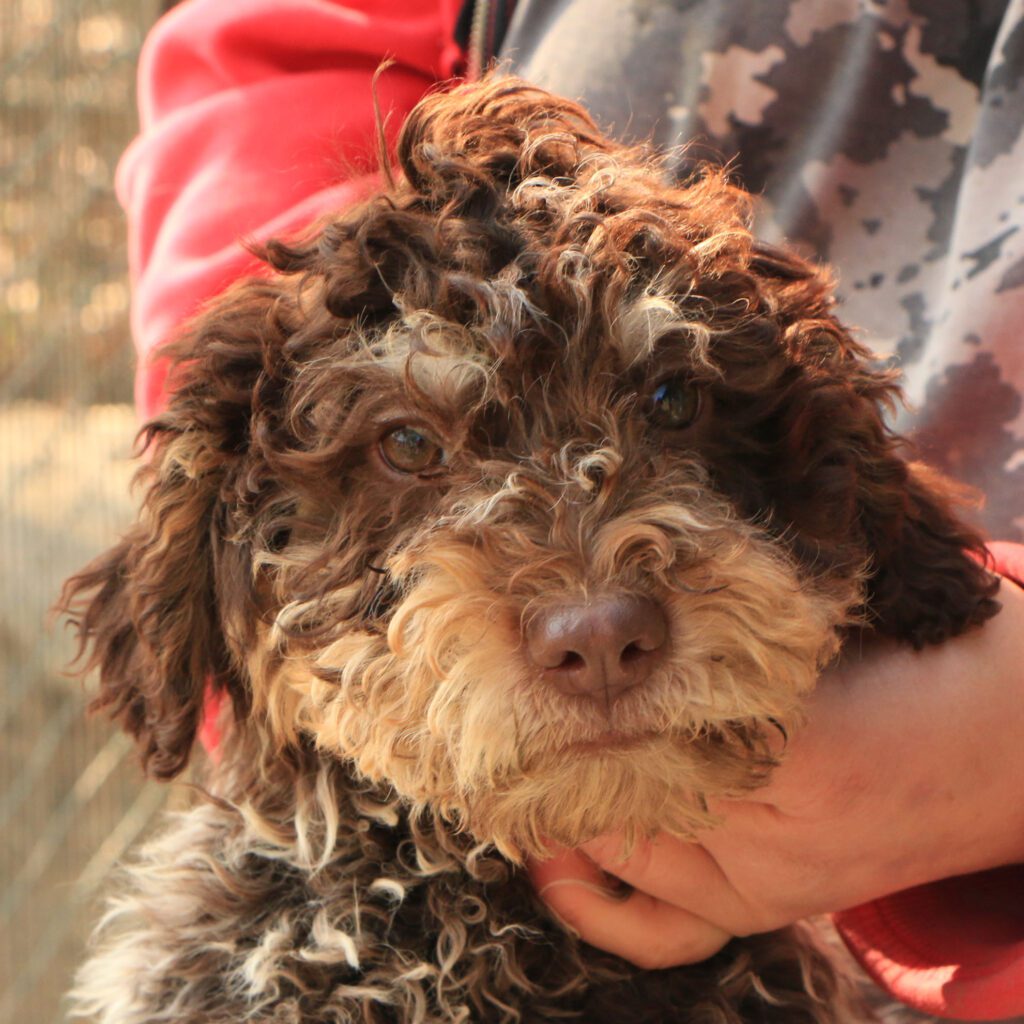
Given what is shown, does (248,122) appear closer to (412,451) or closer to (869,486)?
(412,451)

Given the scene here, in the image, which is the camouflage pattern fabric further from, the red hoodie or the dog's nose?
the dog's nose

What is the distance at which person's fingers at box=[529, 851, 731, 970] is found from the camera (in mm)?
2395

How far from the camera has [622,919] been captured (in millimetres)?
2379

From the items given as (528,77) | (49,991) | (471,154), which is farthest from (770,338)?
(49,991)

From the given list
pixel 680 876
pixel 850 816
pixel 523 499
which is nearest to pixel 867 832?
pixel 850 816

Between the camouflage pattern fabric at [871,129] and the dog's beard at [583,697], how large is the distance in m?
0.85

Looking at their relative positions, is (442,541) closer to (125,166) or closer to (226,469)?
(226,469)

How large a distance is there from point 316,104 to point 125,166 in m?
0.73

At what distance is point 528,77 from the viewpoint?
10.5 feet

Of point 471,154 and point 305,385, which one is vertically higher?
point 471,154

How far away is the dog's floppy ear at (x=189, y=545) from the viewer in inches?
93.8

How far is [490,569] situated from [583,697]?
25cm

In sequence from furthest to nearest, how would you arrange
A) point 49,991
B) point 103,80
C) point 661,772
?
point 49,991 → point 103,80 → point 661,772

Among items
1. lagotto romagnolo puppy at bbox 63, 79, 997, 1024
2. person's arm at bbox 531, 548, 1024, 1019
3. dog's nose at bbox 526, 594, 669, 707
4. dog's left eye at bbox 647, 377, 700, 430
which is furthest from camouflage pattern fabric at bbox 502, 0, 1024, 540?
dog's nose at bbox 526, 594, 669, 707
